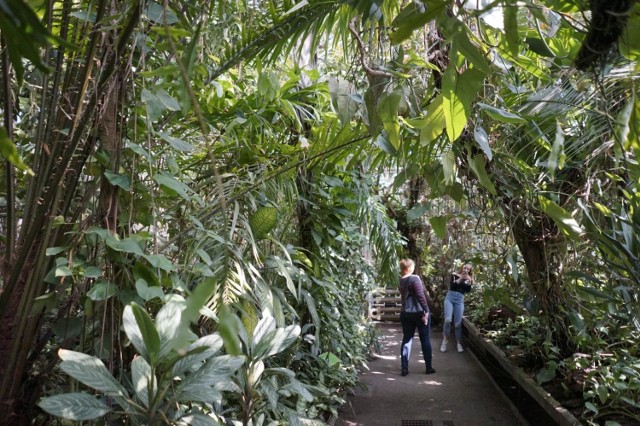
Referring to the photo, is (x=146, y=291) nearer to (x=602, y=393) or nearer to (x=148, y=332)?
(x=148, y=332)

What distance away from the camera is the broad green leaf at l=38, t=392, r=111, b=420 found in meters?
1.60

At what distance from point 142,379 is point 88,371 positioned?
192 millimetres

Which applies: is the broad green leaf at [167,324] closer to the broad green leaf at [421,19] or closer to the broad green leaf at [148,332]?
the broad green leaf at [148,332]

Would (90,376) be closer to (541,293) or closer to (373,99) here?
(373,99)

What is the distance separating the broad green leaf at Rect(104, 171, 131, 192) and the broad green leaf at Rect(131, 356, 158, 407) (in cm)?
54

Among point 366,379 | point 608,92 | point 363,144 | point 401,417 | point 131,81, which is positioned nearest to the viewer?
point 131,81

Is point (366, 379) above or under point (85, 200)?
under

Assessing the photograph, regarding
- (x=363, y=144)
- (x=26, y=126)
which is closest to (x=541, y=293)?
(x=363, y=144)

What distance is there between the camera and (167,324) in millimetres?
1802

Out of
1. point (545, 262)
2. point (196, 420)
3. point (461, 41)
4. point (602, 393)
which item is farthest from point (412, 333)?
point (461, 41)

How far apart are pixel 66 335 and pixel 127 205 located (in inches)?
18.5

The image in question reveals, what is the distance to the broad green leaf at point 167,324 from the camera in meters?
1.76

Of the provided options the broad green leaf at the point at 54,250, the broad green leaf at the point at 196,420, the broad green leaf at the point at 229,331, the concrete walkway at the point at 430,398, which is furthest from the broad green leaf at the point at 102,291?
the concrete walkway at the point at 430,398

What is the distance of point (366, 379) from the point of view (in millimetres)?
6738
